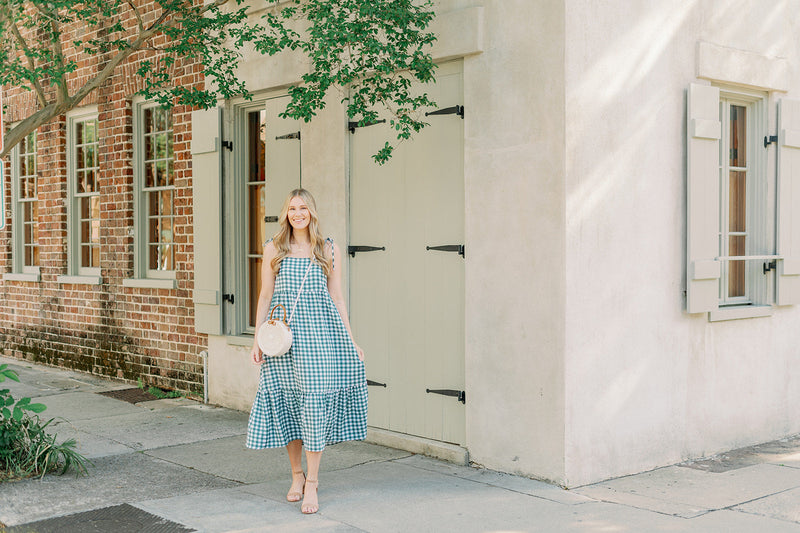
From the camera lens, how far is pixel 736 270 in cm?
767

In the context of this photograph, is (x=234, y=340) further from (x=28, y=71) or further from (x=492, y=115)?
(x=492, y=115)

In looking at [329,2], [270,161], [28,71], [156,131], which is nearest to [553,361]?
[329,2]

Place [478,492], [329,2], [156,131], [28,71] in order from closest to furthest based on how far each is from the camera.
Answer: [478,492] → [329,2] → [28,71] → [156,131]

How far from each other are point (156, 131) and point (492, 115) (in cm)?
489

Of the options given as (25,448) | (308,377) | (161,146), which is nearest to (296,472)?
(308,377)

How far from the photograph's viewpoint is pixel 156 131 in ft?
33.4

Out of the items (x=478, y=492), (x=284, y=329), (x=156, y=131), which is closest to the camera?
(x=284, y=329)

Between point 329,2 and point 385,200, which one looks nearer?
point 329,2

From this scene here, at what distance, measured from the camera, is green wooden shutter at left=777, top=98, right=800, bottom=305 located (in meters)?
7.58

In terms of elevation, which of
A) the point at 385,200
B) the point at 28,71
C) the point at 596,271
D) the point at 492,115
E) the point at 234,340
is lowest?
the point at 234,340

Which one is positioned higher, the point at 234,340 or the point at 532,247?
the point at 532,247

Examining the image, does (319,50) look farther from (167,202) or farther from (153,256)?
(153,256)

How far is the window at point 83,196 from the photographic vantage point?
36.7 feet

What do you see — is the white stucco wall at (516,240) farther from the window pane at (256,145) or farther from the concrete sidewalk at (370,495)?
the window pane at (256,145)
